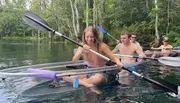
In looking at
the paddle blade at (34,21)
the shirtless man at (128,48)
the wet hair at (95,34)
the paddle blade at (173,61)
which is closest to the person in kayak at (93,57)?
the wet hair at (95,34)

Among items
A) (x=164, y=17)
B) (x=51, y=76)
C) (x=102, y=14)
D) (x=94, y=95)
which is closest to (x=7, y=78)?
(x=51, y=76)

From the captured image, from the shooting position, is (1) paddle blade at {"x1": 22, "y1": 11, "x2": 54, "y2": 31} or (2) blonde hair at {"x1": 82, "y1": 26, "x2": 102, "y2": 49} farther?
(1) paddle blade at {"x1": 22, "y1": 11, "x2": 54, "y2": 31}

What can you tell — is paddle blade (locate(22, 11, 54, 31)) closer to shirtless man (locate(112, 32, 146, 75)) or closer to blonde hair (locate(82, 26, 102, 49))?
blonde hair (locate(82, 26, 102, 49))

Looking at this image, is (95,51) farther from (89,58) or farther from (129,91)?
(129,91)

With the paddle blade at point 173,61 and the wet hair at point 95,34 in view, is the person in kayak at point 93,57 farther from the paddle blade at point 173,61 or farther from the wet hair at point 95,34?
the paddle blade at point 173,61

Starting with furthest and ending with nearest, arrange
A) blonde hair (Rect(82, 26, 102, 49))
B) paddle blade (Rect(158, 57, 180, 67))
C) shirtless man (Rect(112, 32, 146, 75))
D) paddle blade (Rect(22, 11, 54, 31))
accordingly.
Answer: shirtless man (Rect(112, 32, 146, 75)) → paddle blade (Rect(158, 57, 180, 67)) → paddle blade (Rect(22, 11, 54, 31)) → blonde hair (Rect(82, 26, 102, 49))

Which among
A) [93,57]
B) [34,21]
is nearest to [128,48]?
[93,57]

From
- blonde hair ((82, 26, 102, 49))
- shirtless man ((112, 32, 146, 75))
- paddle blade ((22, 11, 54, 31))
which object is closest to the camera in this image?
blonde hair ((82, 26, 102, 49))

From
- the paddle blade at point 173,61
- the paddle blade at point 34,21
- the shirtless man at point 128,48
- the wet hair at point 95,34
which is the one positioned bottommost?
the paddle blade at point 173,61

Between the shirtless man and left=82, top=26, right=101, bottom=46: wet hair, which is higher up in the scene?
left=82, top=26, right=101, bottom=46: wet hair

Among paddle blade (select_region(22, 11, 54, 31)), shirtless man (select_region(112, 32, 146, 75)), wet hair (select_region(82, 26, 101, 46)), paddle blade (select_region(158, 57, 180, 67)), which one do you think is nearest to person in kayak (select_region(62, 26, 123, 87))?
wet hair (select_region(82, 26, 101, 46))

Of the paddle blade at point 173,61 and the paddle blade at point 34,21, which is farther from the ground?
the paddle blade at point 34,21

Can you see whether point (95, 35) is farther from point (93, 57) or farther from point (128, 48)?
point (128, 48)

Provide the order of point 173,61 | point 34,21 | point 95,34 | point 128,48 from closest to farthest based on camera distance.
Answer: point 95,34 → point 34,21 → point 173,61 → point 128,48
